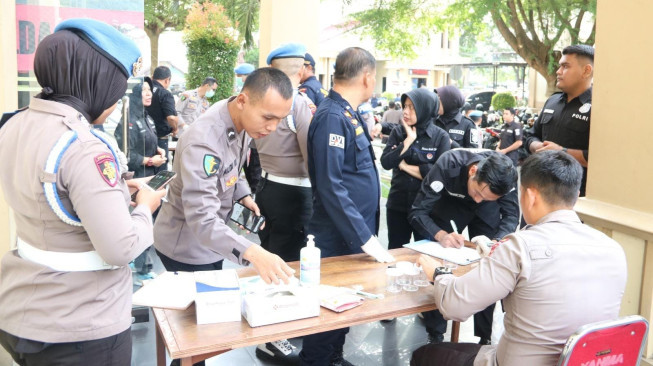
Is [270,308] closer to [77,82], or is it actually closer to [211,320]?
[211,320]

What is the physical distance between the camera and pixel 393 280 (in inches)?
93.1

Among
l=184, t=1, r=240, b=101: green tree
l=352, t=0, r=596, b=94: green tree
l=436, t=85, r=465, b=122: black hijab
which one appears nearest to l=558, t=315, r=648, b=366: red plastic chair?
l=436, t=85, r=465, b=122: black hijab

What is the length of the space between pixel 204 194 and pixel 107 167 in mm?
787

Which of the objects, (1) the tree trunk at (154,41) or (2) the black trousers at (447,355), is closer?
(2) the black trousers at (447,355)

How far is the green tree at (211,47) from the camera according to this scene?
11.2 metres

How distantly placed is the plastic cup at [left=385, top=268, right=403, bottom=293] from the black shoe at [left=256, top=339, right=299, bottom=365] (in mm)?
1068

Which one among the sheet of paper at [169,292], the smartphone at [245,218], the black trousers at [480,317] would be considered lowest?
the black trousers at [480,317]

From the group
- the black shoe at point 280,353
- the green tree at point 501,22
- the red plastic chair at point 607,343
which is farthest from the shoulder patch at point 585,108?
the green tree at point 501,22

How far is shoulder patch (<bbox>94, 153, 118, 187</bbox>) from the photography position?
4.58 ft

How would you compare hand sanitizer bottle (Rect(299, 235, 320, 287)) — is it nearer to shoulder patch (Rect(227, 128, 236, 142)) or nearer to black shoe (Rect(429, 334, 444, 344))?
shoulder patch (Rect(227, 128, 236, 142))

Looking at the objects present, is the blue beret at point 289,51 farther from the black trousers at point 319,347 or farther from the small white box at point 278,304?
the small white box at point 278,304

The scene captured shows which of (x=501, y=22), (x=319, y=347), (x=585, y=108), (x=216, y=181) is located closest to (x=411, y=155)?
(x=585, y=108)

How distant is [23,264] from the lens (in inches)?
57.9

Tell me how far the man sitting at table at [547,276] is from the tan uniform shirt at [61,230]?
108cm
